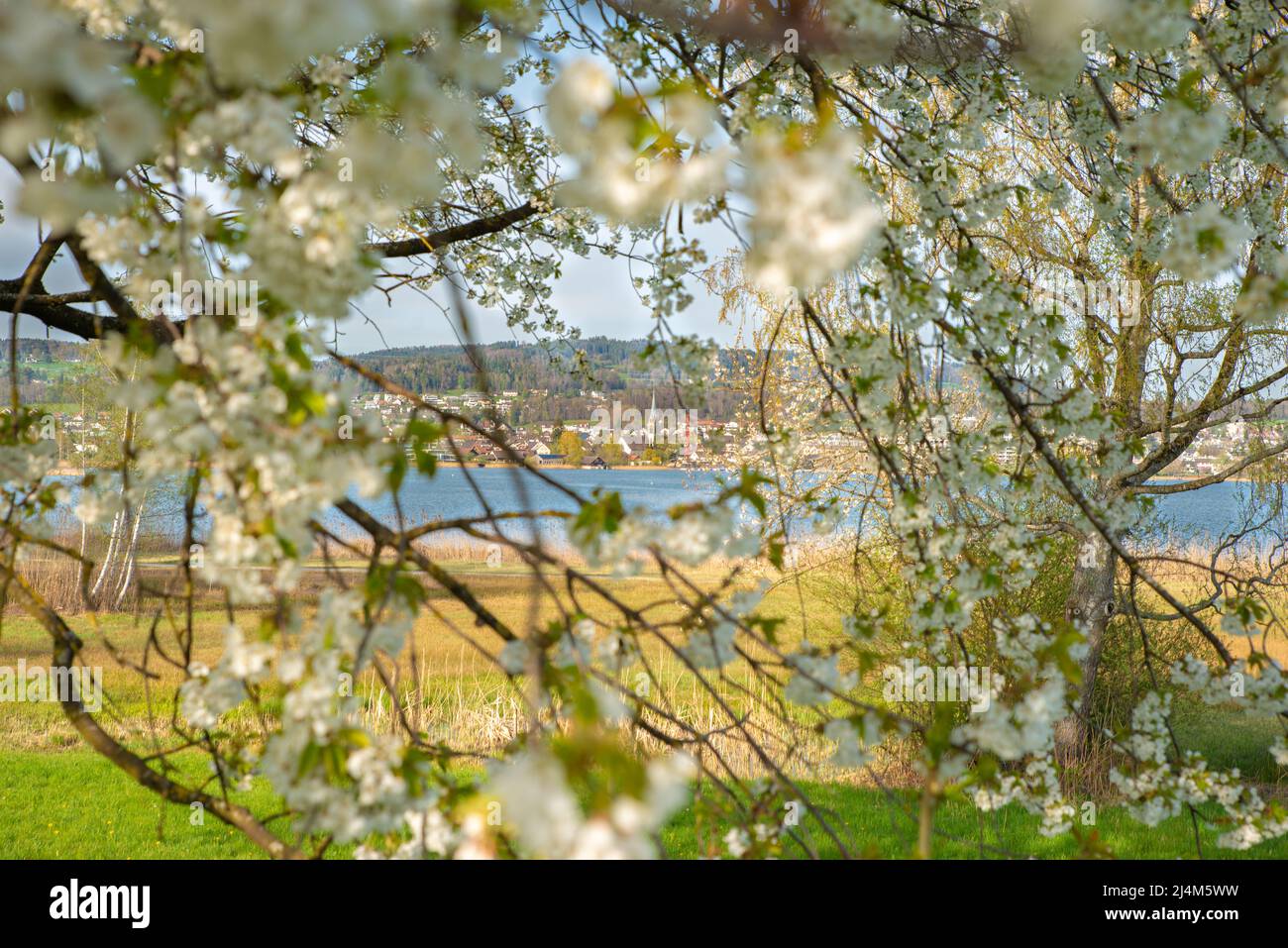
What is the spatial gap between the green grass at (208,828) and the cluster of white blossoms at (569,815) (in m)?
3.94

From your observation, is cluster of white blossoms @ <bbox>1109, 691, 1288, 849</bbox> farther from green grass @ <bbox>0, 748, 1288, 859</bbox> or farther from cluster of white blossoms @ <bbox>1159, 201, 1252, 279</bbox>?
green grass @ <bbox>0, 748, 1288, 859</bbox>

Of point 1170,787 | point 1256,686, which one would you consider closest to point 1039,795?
point 1170,787

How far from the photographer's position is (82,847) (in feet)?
15.7

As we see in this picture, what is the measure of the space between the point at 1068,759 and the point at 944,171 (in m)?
5.98

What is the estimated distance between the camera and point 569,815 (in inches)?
25.1

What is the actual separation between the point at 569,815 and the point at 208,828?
5.69 m

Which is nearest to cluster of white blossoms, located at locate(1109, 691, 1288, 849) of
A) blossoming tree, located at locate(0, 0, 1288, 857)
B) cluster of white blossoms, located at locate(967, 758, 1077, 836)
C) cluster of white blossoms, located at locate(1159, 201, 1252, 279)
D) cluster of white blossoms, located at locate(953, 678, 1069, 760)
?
blossoming tree, located at locate(0, 0, 1288, 857)

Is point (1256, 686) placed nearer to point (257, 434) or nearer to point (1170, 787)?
point (1170, 787)

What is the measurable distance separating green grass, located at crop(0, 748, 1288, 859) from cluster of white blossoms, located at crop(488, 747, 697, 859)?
155 inches

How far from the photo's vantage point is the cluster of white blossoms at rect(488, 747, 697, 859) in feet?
2.03

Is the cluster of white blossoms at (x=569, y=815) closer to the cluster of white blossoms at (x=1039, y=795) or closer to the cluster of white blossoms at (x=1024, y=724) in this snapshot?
the cluster of white blossoms at (x=1024, y=724)

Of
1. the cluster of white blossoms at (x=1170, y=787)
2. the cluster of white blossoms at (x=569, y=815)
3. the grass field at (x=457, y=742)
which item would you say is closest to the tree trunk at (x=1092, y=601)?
the grass field at (x=457, y=742)
